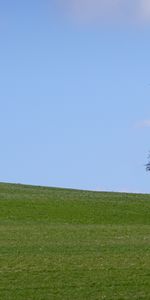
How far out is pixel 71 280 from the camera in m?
15.9

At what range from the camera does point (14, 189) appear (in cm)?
4228

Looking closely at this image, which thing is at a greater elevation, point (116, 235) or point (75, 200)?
point (75, 200)

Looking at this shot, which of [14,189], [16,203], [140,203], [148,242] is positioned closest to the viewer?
[148,242]

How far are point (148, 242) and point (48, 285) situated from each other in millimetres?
7121

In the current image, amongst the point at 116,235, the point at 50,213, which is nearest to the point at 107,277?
the point at 116,235

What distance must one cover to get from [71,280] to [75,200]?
21.3 meters

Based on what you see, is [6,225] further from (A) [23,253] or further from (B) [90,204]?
(B) [90,204]

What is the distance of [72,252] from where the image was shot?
1920 cm

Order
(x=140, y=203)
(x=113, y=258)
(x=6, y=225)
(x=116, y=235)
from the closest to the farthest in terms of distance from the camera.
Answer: (x=113, y=258) < (x=116, y=235) < (x=6, y=225) < (x=140, y=203)

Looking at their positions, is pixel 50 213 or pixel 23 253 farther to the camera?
pixel 50 213

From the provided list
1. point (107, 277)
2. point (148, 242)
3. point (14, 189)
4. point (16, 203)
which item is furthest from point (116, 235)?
point (14, 189)

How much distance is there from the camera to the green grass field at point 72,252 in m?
15.2

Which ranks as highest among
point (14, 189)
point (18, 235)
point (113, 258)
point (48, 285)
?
point (14, 189)

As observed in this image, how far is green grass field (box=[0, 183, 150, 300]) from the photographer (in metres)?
15.2
